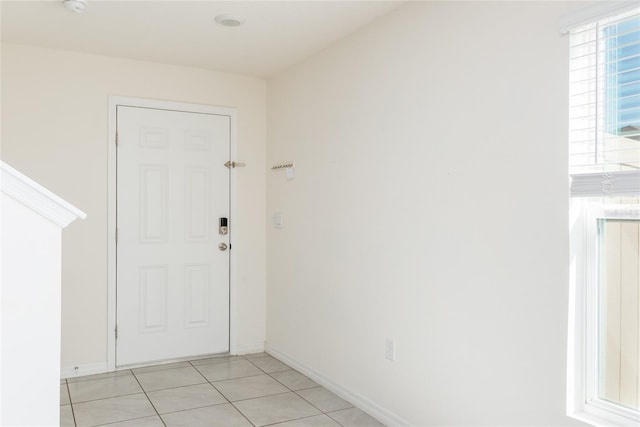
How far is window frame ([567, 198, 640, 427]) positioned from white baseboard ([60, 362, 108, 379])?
10.7 feet

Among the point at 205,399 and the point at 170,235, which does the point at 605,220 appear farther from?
the point at 170,235

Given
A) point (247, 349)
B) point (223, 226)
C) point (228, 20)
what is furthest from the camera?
point (247, 349)

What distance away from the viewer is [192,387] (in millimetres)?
3469

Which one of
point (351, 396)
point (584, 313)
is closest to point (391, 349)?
point (351, 396)

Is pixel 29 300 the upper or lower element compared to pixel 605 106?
lower

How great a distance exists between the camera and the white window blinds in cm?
175

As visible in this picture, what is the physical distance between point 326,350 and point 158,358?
1.46 m

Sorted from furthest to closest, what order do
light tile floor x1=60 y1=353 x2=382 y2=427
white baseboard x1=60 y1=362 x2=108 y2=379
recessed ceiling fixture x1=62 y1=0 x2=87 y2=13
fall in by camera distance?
white baseboard x1=60 y1=362 x2=108 y2=379
light tile floor x1=60 y1=353 x2=382 y2=427
recessed ceiling fixture x1=62 y1=0 x2=87 y2=13

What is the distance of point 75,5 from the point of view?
2803 mm

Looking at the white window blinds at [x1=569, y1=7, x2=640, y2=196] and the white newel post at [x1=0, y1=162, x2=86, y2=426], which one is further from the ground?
the white window blinds at [x1=569, y1=7, x2=640, y2=196]

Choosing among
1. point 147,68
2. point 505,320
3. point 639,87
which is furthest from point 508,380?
point 147,68

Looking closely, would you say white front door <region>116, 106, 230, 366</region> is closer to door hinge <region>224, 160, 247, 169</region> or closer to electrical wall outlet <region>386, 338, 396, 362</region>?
door hinge <region>224, 160, 247, 169</region>

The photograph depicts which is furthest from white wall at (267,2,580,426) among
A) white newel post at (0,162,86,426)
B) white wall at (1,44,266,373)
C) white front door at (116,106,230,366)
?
white newel post at (0,162,86,426)

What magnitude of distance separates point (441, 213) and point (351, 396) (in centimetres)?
142
